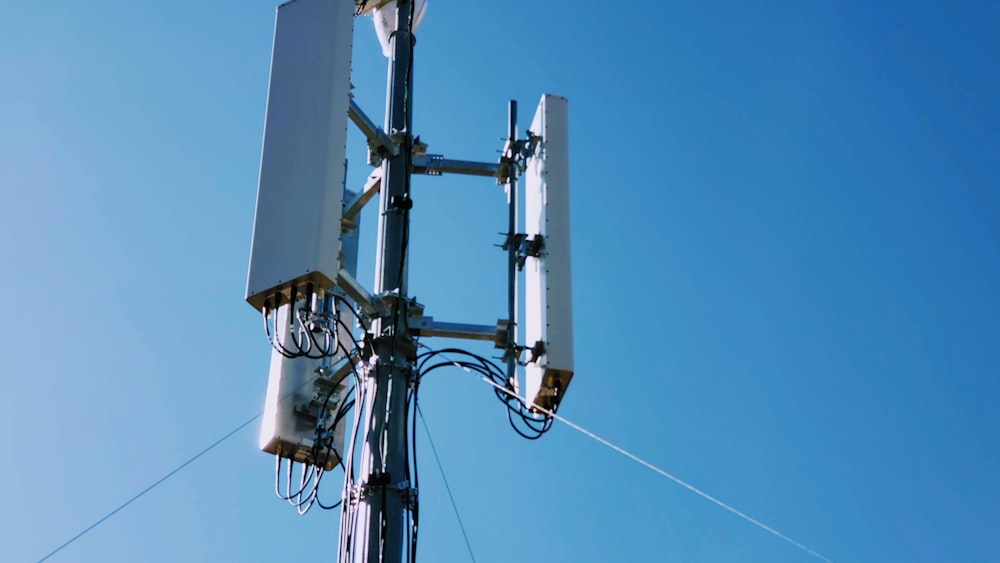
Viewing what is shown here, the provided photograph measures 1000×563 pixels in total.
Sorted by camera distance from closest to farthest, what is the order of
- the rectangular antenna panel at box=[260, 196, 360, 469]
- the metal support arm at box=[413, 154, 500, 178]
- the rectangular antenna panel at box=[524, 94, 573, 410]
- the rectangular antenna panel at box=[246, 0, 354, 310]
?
the rectangular antenna panel at box=[246, 0, 354, 310] < the rectangular antenna panel at box=[524, 94, 573, 410] < the metal support arm at box=[413, 154, 500, 178] < the rectangular antenna panel at box=[260, 196, 360, 469]

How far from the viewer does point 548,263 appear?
301 inches

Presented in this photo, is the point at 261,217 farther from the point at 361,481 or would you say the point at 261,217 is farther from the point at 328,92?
the point at 361,481

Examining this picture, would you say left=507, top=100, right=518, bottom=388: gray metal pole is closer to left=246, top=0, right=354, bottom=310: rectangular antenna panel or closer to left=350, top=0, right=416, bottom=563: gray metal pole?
left=350, top=0, right=416, bottom=563: gray metal pole

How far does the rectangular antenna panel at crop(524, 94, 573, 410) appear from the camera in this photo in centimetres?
738

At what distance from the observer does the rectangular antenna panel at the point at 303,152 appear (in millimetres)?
6844

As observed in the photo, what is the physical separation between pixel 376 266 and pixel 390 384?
89 centimetres

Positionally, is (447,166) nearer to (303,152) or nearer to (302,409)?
(303,152)

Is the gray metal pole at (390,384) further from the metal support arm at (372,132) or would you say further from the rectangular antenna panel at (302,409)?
the rectangular antenna panel at (302,409)

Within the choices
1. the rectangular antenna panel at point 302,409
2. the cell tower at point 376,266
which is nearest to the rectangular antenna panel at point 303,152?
the cell tower at point 376,266

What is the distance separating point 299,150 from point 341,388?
8.21 ft

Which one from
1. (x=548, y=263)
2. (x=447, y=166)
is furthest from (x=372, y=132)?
(x=548, y=263)

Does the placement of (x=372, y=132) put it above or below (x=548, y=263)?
above

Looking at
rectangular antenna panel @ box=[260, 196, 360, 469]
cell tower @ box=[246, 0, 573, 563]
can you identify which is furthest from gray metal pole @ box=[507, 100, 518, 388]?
rectangular antenna panel @ box=[260, 196, 360, 469]

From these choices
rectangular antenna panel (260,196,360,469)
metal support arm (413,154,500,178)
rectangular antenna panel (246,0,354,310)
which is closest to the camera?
rectangular antenna panel (246,0,354,310)
